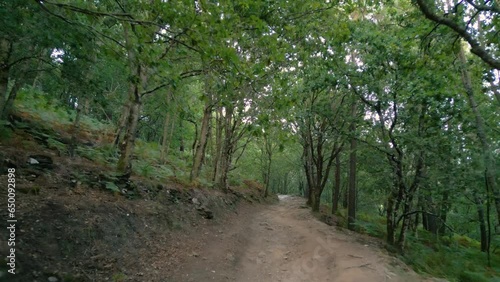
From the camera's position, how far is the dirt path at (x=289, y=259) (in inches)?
247

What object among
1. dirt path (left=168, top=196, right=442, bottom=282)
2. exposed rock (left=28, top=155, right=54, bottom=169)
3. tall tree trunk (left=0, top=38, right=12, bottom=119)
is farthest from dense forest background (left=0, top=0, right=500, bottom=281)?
dirt path (left=168, top=196, right=442, bottom=282)

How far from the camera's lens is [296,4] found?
670cm

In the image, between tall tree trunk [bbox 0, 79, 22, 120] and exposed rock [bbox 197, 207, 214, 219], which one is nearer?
tall tree trunk [bbox 0, 79, 22, 120]

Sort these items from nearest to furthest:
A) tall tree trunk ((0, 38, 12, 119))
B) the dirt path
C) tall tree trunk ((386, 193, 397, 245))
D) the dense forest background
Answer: the dense forest background → tall tree trunk ((0, 38, 12, 119)) → the dirt path → tall tree trunk ((386, 193, 397, 245))

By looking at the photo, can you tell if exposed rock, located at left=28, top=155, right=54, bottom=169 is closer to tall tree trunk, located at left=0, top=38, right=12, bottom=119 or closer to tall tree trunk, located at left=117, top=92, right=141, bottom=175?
tall tree trunk, located at left=0, top=38, right=12, bottom=119

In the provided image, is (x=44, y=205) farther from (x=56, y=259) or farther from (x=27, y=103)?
(x=27, y=103)

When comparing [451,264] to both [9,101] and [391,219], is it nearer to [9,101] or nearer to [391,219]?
[391,219]

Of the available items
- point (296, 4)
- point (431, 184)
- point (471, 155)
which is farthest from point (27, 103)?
point (471, 155)

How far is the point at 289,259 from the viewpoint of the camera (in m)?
7.72

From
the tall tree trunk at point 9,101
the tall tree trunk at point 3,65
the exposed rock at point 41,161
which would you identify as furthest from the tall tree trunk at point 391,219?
the tall tree trunk at point 9,101

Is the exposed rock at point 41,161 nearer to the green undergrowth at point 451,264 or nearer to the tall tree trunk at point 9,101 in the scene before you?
the tall tree trunk at point 9,101

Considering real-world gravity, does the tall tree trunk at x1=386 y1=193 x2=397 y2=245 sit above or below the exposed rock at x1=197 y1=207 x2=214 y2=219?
above

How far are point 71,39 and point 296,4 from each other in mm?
5011

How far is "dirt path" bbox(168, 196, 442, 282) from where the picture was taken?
20.6 ft
